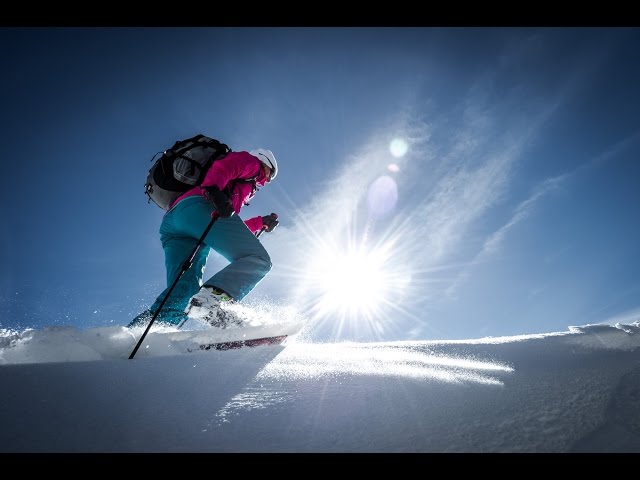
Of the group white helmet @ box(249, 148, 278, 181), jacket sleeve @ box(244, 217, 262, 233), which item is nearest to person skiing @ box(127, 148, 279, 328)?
white helmet @ box(249, 148, 278, 181)

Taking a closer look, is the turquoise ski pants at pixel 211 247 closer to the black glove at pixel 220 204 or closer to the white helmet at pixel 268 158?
the black glove at pixel 220 204

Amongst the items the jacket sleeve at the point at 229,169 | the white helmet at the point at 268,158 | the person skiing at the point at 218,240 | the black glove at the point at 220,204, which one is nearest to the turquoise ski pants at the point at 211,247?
the person skiing at the point at 218,240

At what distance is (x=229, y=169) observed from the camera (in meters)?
3.11

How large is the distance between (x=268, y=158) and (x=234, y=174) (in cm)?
73

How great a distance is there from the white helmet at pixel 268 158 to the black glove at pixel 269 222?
2.43 ft

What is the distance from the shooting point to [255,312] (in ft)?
9.05


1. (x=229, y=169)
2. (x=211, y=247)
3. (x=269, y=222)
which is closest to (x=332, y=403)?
(x=211, y=247)

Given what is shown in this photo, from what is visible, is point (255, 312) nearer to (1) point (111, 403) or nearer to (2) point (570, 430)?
(1) point (111, 403)

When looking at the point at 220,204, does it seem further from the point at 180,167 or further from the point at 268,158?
the point at 268,158

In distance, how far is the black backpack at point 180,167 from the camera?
10.7 ft

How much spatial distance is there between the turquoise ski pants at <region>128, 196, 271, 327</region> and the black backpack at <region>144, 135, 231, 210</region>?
216mm
